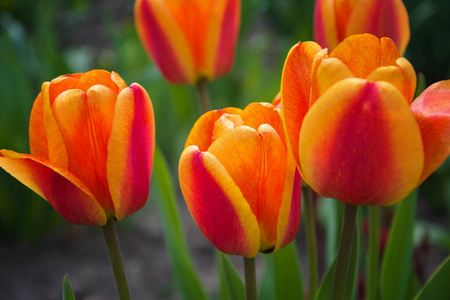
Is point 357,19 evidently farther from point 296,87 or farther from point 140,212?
point 140,212

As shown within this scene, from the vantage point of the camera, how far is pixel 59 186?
0.41m

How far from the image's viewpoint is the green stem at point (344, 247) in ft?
1.22

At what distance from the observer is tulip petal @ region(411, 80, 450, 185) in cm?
34

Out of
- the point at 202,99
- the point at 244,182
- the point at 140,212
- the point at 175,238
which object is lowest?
the point at 140,212

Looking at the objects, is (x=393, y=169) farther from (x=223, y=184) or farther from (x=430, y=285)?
(x=430, y=285)

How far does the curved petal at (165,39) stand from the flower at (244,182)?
41 centimetres

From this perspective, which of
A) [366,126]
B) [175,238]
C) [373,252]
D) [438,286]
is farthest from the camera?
[175,238]

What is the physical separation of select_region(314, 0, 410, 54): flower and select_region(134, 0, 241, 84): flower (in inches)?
9.5

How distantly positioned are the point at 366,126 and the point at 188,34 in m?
0.55

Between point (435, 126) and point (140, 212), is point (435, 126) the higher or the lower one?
the higher one

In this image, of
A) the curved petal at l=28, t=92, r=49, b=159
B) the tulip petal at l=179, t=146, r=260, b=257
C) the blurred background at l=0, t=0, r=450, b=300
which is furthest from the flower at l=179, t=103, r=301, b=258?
the blurred background at l=0, t=0, r=450, b=300

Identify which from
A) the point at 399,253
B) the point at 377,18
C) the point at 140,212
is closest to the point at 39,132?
the point at 377,18

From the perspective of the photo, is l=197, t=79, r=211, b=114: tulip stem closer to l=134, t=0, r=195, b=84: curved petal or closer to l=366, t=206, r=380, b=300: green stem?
l=134, t=0, r=195, b=84: curved petal

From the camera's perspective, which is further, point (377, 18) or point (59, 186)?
point (377, 18)
